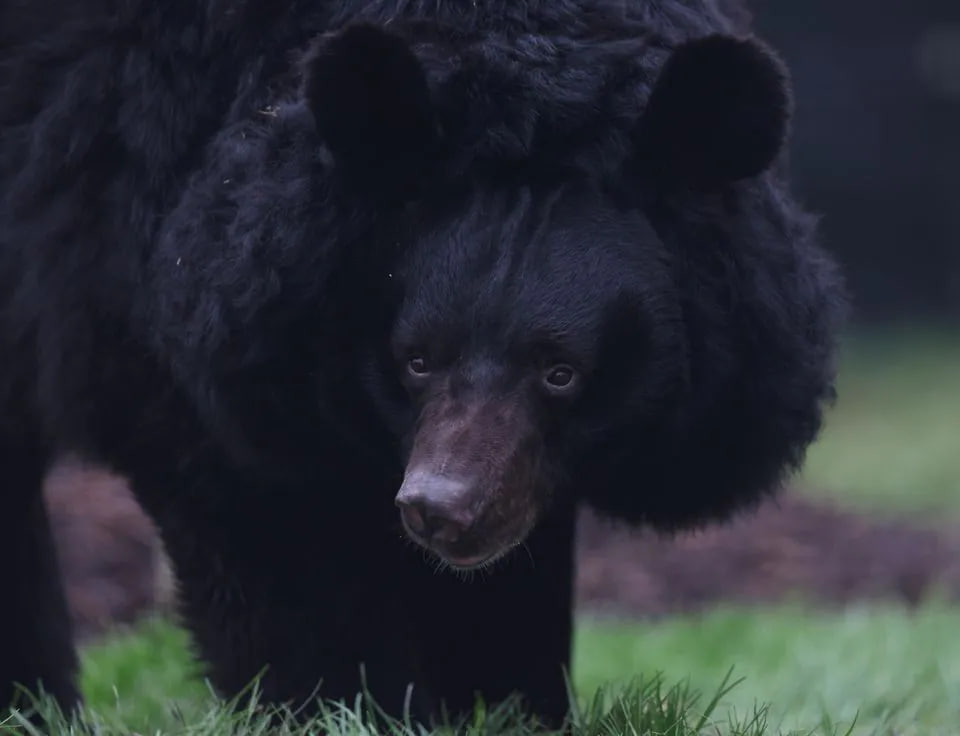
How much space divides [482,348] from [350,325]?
40 centimetres

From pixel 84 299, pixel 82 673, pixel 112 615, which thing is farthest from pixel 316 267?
pixel 112 615

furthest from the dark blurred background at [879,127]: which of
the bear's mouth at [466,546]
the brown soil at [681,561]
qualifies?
the bear's mouth at [466,546]

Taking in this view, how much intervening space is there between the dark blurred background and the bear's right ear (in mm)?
13884

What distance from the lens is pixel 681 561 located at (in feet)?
30.0

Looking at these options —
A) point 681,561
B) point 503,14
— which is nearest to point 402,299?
point 503,14

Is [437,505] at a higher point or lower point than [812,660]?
higher

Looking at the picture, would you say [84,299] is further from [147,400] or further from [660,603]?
[660,603]

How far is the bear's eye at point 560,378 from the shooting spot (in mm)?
3387

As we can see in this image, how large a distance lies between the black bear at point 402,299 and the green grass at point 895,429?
6496 millimetres

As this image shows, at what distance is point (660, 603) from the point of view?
861 cm

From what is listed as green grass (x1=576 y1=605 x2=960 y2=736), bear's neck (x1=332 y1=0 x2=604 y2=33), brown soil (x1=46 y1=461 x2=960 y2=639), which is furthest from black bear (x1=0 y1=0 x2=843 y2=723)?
brown soil (x1=46 y1=461 x2=960 y2=639)

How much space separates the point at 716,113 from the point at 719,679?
3.07 metres

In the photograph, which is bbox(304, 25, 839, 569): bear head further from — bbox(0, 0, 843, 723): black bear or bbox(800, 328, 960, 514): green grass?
bbox(800, 328, 960, 514): green grass

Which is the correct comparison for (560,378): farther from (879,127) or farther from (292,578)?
(879,127)
